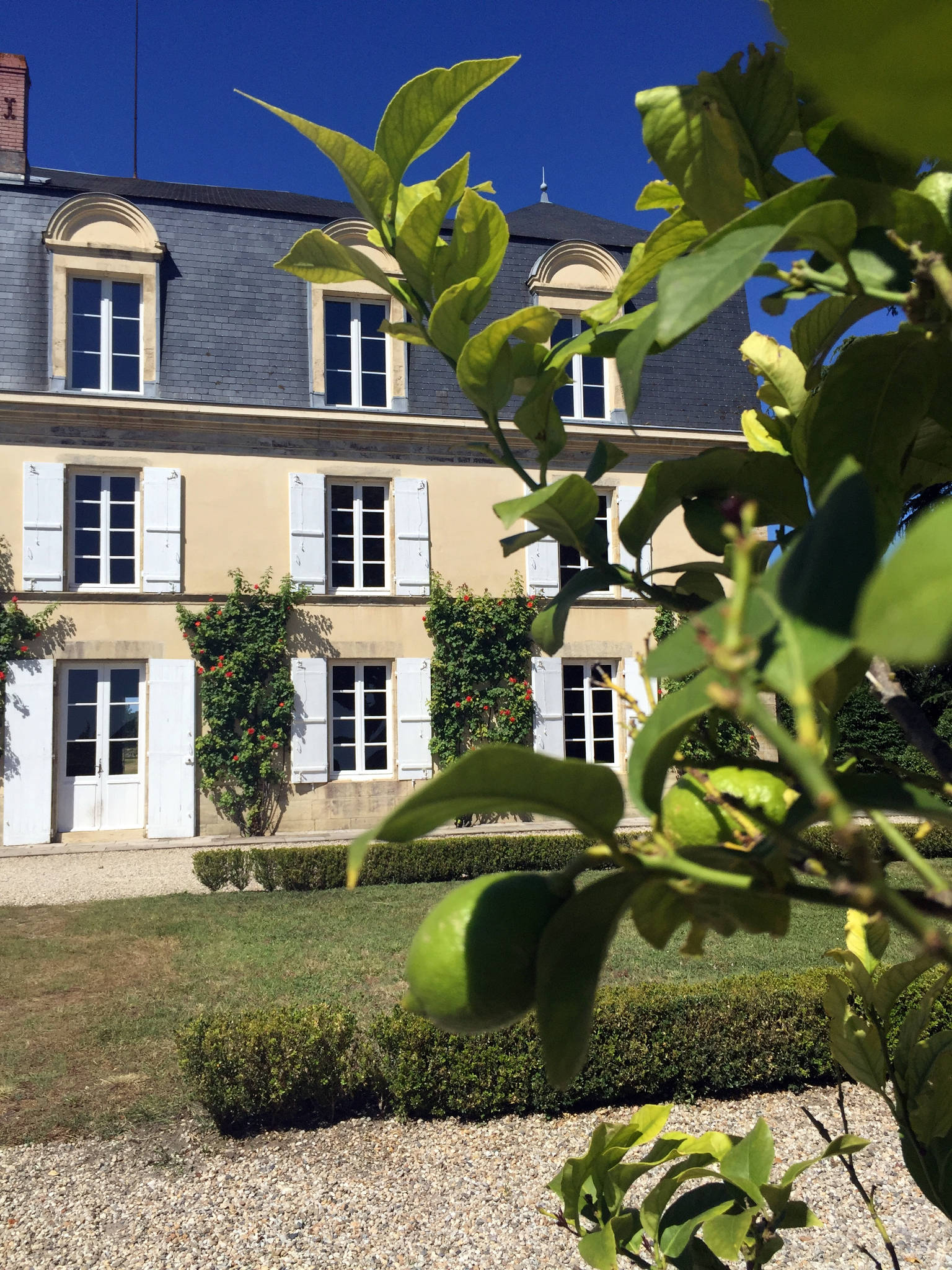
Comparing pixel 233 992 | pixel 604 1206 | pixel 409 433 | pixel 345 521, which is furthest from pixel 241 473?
pixel 604 1206

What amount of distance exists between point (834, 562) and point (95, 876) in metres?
8.78

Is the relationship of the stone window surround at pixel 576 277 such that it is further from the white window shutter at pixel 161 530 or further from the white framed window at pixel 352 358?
the white window shutter at pixel 161 530

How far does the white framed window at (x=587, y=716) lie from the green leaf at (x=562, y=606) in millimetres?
10277

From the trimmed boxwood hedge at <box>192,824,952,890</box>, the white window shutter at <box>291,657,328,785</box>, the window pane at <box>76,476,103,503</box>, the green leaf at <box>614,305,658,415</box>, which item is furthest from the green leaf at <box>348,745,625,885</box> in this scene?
the window pane at <box>76,476,103,503</box>

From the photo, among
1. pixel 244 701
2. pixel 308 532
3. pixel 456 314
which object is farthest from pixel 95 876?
pixel 456 314

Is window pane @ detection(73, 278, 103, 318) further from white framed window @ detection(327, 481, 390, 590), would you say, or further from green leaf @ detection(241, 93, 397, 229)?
green leaf @ detection(241, 93, 397, 229)

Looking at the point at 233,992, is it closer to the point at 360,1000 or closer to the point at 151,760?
the point at 360,1000

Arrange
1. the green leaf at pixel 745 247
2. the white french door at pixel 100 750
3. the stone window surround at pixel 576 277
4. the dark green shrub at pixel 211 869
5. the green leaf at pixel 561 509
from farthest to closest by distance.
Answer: the stone window surround at pixel 576 277
the white french door at pixel 100 750
the dark green shrub at pixel 211 869
the green leaf at pixel 561 509
the green leaf at pixel 745 247

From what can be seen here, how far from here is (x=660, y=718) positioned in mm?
291

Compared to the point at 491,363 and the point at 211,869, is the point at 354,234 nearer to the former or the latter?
the point at 211,869

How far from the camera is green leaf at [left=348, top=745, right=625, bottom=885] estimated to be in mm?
283

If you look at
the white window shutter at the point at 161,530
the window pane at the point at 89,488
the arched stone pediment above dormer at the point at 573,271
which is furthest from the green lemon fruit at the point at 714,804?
the arched stone pediment above dormer at the point at 573,271

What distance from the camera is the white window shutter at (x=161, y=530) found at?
32.1ft

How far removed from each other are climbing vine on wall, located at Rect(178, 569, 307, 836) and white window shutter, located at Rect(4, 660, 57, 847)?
1.46 m
